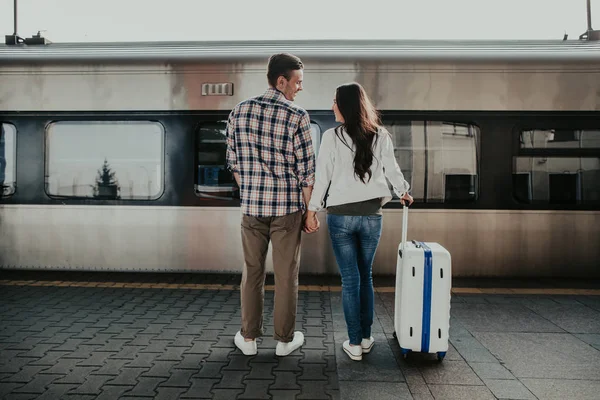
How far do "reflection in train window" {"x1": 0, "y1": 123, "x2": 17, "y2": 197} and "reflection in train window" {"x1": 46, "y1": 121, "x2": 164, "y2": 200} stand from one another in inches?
17.5

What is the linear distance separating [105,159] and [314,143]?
8.37 ft

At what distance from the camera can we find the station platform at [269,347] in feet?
10.0

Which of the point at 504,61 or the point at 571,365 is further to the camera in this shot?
the point at 504,61

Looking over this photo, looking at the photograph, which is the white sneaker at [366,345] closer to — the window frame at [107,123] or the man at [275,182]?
the man at [275,182]

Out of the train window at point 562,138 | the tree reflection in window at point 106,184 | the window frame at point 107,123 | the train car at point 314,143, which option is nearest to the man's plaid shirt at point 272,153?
the train car at point 314,143

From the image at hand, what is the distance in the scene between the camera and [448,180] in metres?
5.88

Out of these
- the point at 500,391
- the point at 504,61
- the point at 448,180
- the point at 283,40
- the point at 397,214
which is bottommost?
the point at 500,391

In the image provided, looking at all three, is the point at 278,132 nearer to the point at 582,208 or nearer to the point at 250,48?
the point at 250,48

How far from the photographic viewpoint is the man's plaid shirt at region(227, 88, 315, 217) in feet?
11.5

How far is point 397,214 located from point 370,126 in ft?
8.60

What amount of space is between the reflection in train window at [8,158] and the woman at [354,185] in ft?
14.8

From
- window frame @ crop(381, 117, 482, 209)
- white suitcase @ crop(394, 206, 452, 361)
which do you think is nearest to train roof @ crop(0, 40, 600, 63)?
window frame @ crop(381, 117, 482, 209)

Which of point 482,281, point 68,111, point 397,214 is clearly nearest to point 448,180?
point 397,214

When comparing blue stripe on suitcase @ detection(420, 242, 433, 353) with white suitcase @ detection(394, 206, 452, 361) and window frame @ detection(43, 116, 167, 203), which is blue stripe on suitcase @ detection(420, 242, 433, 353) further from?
window frame @ detection(43, 116, 167, 203)
